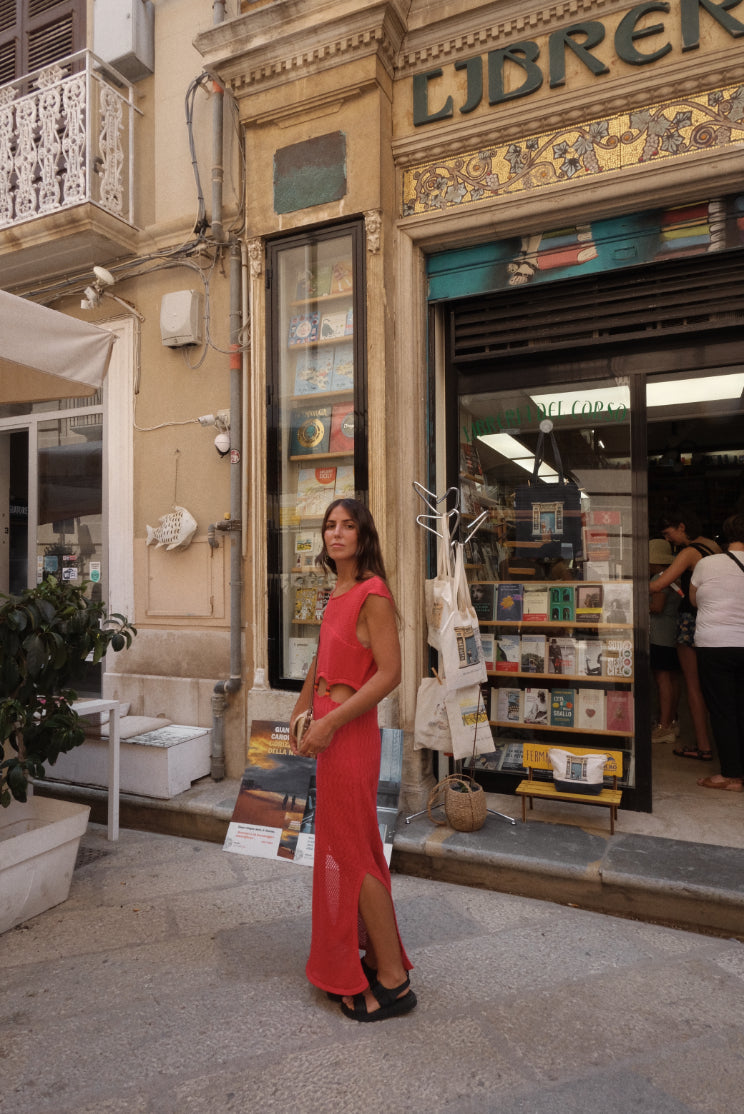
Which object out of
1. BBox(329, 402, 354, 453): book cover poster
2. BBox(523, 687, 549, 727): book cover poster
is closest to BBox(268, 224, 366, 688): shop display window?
BBox(329, 402, 354, 453): book cover poster

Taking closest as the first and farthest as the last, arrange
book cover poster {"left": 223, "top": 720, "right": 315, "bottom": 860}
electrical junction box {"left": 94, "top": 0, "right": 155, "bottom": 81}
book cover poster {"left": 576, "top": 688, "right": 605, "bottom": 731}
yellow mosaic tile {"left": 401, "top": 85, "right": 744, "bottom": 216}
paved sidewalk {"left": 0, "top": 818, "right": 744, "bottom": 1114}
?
paved sidewalk {"left": 0, "top": 818, "right": 744, "bottom": 1114}, yellow mosaic tile {"left": 401, "top": 85, "right": 744, "bottom": 216}, book cover poster {"left": 223, "top": 720, "right": 315, "bottom": 860}, book cover poster {"left": 576, "top": 688, "right": 605, "bottom": 731}, electrical junction box {"left": 94, "top": 0, "right": 155, "bottom": 81}

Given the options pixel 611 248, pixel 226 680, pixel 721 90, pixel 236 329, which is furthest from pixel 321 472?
pixel 721 90

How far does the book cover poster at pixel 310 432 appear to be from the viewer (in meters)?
5.07

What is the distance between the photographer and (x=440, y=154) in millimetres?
4758

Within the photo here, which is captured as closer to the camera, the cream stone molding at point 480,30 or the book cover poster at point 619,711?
the cream stone molding at point 480,30

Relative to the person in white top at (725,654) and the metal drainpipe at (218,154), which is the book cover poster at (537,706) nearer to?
the person in white top at (725,654)

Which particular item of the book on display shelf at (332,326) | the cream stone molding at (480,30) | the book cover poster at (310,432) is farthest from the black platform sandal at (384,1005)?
the cream stone molding at (480,30)

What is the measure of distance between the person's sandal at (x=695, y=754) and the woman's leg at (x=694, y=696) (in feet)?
0.09

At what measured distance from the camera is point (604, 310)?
4.56m

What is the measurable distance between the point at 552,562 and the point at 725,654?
1.37 m

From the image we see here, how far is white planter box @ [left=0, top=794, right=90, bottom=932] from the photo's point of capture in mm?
3344

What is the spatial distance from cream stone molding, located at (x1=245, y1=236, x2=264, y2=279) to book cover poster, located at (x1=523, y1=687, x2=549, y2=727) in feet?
11.9

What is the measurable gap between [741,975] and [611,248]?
158 inches

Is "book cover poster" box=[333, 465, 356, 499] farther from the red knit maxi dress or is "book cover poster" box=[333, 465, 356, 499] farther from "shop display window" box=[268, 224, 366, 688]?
the red knit maxi dress
